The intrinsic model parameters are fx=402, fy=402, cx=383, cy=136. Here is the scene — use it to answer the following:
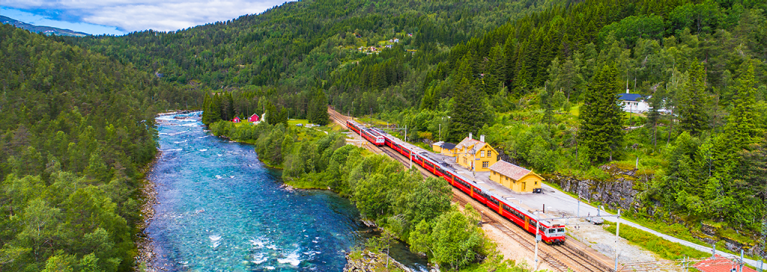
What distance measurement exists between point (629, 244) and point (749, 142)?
1397cm

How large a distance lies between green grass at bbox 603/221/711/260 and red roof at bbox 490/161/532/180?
37.6 ft

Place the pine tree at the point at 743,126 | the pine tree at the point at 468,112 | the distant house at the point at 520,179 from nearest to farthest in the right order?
the pine tree at the point at 743,126
the distant house at the point at 520,179
the pine tree at the point at 468,112

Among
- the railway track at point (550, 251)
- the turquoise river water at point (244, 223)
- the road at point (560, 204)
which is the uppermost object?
the road at point (560, 204)

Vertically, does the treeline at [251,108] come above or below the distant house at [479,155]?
above

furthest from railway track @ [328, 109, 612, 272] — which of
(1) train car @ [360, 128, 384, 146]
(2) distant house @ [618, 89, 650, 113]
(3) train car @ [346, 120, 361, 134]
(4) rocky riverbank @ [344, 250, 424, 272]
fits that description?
(3) train car @ [346, 120, 361, 134]

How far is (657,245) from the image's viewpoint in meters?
32.2

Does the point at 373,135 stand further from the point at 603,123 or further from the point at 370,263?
the point at 370,263

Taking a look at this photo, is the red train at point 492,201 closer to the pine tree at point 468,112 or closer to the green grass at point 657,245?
the green grass at point 657,245

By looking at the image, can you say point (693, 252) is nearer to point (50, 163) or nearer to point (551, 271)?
point (551, 271)

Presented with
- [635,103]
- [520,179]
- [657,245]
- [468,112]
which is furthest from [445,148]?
[657,245]

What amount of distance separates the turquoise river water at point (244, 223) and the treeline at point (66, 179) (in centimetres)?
368

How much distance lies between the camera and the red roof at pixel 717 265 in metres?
27.5

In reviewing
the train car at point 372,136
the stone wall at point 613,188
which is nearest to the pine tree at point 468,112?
the train car at point 372,136

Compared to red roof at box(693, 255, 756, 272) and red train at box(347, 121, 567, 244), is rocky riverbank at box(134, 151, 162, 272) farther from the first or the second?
red roof at box(693, 255, 756, 272)
